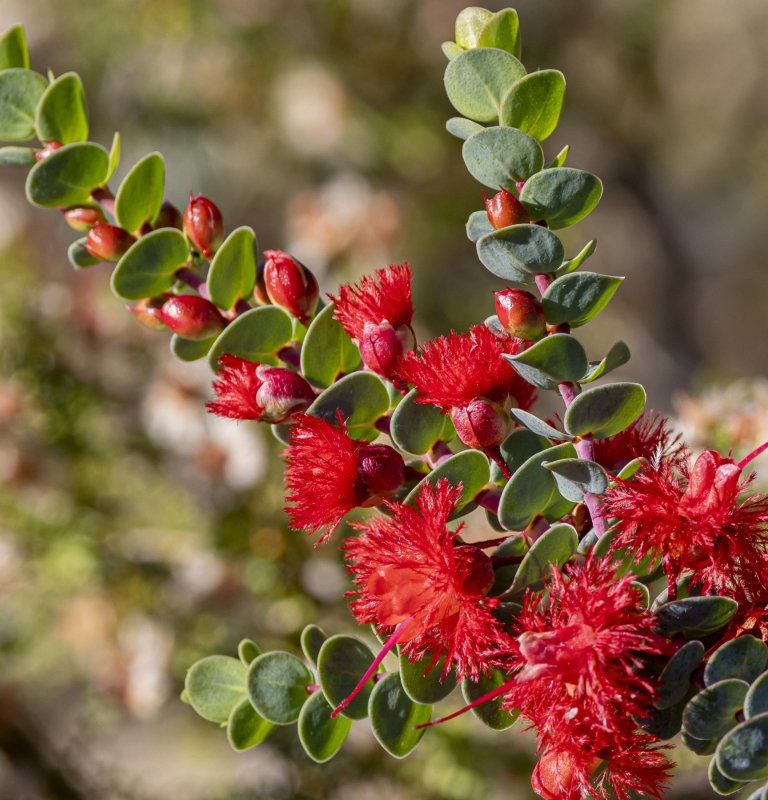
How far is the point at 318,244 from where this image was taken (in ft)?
3.15

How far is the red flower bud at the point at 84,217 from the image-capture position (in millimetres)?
356

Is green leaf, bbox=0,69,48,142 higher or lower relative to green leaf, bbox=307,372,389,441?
higher

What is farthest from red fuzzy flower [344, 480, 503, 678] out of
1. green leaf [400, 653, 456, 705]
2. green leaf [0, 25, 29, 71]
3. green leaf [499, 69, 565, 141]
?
green leaf [0, 25, 29, 71]

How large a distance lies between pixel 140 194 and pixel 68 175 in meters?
0.03

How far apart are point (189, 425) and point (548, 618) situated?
1.80ft

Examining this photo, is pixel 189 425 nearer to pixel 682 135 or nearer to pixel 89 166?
pixel 89 166

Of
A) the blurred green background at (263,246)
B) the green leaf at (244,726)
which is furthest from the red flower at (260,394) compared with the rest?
the blurred green background at (263,246)

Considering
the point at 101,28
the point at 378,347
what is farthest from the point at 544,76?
the point at 101,28

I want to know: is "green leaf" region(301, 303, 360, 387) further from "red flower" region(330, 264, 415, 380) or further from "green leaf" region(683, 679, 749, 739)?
"green leaf" region(683, 679, 749, 739)

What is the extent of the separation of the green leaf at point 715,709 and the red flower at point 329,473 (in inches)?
4.3

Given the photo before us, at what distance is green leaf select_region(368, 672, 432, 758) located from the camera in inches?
12.1

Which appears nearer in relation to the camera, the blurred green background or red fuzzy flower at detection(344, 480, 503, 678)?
red fuzzy flower at detection(344, 480, 503, 678)

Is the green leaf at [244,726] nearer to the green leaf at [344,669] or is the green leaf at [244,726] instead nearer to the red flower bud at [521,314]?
the green leaf at [344,669]

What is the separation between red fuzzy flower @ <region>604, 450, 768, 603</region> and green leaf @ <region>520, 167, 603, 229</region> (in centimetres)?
8
